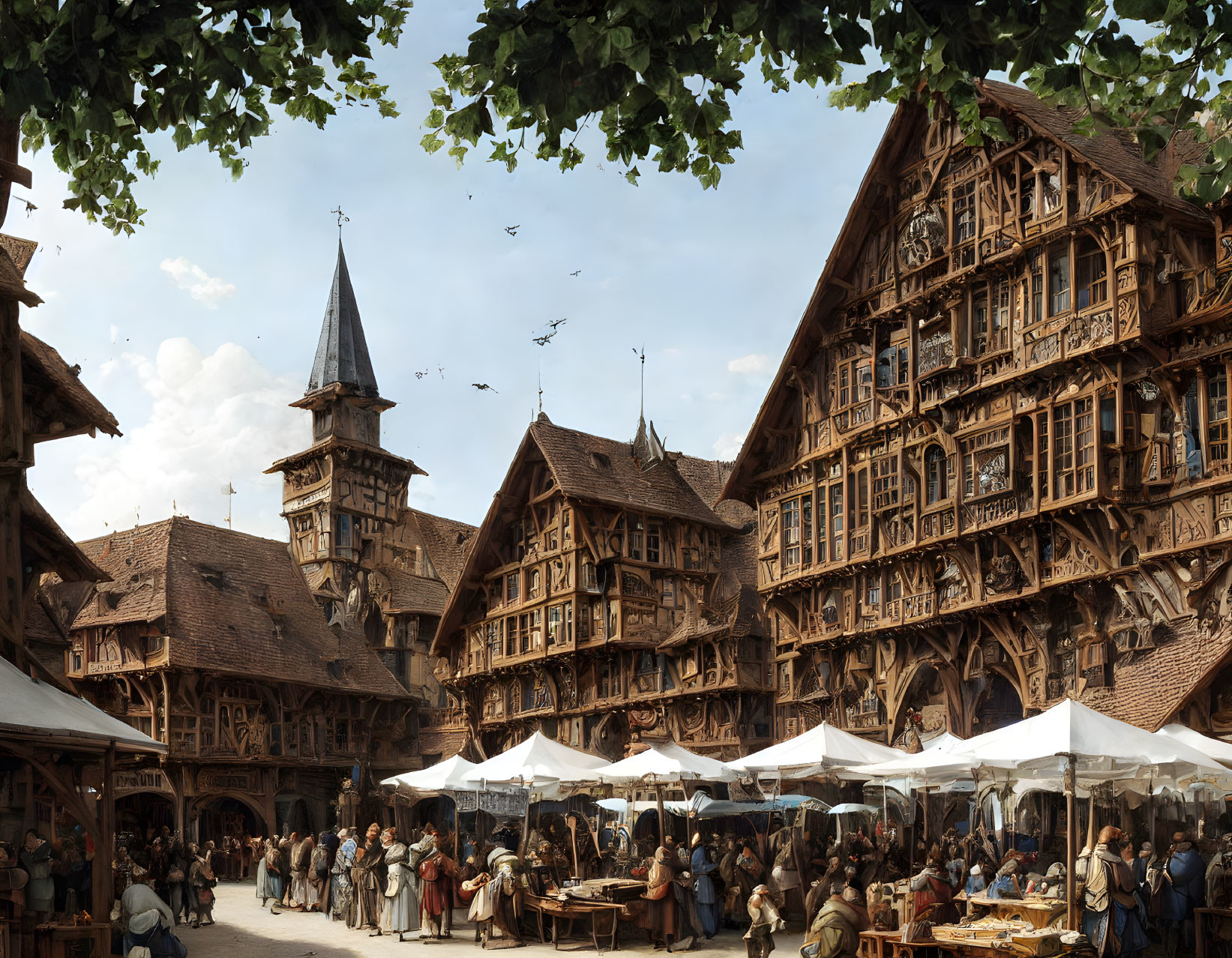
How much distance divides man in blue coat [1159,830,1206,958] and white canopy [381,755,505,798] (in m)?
11.3

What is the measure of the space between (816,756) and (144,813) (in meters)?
30.4

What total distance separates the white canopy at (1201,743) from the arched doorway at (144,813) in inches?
1278

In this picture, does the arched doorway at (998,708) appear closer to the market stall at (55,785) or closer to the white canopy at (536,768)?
the white canopy at (536,768)

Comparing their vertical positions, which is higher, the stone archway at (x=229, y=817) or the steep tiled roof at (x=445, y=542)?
the steep tiled roof at (x=445, y=542)

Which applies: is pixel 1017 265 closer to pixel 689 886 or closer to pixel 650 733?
pixel 689 886

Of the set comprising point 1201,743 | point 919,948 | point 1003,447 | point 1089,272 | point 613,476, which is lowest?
point 919,948

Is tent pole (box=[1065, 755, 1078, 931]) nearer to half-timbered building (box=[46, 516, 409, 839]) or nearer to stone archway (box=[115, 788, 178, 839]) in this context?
half-timbered building (box=[46, 516, 409, 839])

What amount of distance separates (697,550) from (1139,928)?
2735cm

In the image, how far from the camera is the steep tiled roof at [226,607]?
4509 cm

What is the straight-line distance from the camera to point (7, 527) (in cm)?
1947

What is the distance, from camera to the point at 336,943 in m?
20.9

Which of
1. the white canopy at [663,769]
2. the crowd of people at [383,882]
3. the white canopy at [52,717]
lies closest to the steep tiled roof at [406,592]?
the crowd of people at [383,882]

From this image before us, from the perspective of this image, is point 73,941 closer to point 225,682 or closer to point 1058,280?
point 1058,280

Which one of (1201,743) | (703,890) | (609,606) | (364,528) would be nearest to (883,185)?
(609,606)
